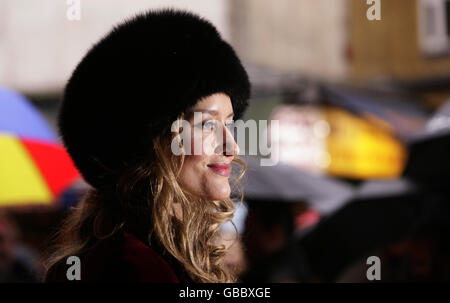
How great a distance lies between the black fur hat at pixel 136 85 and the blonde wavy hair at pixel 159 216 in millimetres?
46

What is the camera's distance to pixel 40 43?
39.4 ft

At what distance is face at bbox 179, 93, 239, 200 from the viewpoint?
1.49 metres

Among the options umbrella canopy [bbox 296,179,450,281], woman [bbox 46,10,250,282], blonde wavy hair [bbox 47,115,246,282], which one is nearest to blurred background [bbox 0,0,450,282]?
umbrella canopy [bbox 296,179,450,281]

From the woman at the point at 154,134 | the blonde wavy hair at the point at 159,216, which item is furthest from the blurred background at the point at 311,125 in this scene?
the woman at the point at 154,134

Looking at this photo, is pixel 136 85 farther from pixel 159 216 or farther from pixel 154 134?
pixel 159 216

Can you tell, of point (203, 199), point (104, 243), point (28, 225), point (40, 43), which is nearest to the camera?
point (104, 243)

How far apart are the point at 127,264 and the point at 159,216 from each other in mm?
178

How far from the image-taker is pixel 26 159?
3895 millimetres

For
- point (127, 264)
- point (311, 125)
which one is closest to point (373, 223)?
point (127, 264)

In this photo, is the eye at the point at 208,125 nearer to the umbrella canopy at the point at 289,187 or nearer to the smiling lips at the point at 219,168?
the smiling lips at the point at 219,168
